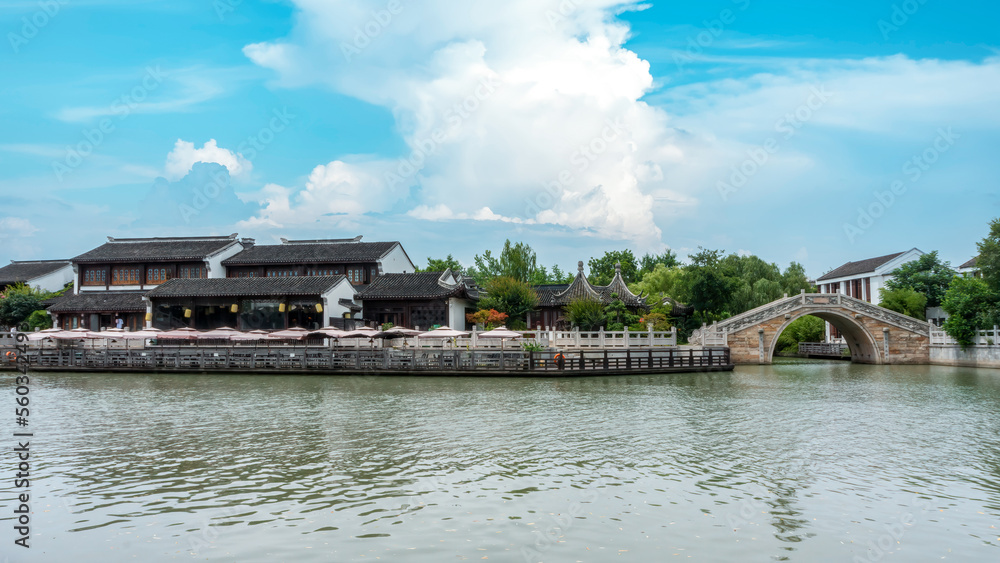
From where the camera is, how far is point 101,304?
44.2 meters

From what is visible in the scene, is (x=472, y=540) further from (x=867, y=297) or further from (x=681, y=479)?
(x=867, y=297)

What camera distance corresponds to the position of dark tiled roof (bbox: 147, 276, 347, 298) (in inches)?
1607

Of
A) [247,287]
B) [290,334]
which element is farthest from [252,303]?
[290,334]

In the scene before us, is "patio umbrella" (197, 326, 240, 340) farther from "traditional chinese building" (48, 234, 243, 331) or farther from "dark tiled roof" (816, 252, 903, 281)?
"dark tiled roof" (816, 252, 903, 281)

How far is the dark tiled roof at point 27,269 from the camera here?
51.6 m

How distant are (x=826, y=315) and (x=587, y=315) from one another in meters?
14.5

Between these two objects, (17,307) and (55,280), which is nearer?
(17,307)

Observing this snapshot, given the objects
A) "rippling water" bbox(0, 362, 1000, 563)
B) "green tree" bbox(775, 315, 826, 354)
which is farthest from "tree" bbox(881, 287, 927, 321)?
"rippling water" bbox(0, 362, 1000, 563)

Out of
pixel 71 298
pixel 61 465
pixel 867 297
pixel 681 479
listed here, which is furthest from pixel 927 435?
pixel 71 298

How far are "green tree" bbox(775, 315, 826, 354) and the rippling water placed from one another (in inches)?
1258

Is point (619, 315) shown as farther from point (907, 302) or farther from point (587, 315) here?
point (907, 302)

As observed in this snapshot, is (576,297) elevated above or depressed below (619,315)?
above

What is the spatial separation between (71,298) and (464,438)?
41.1 m

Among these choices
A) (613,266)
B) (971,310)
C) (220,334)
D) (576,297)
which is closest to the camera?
(220,334)
